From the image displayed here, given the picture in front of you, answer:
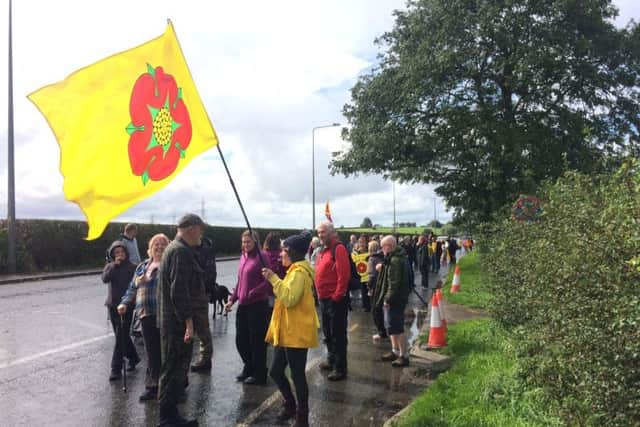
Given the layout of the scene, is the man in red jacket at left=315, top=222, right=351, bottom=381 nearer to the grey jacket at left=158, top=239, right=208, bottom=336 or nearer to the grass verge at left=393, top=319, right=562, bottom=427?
the grass verge at left=393, top=319, right=562, bottom=427

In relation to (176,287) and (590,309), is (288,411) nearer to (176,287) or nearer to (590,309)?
(176,287)

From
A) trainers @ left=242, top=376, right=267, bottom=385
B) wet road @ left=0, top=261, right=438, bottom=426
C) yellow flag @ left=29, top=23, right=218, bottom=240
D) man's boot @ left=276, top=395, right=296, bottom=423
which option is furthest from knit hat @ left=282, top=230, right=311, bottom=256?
trainers @ left=242, top=376, right=267, bottom=385

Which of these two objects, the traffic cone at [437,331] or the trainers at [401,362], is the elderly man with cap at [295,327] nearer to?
the trainers at [401,362]

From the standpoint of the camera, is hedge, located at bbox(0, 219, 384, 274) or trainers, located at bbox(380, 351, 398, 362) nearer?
trainers, located at bbox(380, 351, 398, 362)

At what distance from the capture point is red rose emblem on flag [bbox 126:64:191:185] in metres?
4.44

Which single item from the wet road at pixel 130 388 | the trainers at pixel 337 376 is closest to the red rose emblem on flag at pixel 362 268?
the wet road at pixel 130 388

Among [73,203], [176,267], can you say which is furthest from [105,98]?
[176,267]

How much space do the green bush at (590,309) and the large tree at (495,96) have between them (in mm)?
14886

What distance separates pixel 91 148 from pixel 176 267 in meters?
1.22

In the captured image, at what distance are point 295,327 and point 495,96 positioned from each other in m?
20.4

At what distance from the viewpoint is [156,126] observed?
457 cm

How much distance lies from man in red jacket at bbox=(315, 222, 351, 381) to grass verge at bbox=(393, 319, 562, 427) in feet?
4.09

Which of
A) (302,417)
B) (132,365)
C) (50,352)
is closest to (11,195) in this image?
(50,352)

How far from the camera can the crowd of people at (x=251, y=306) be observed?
462 cm
